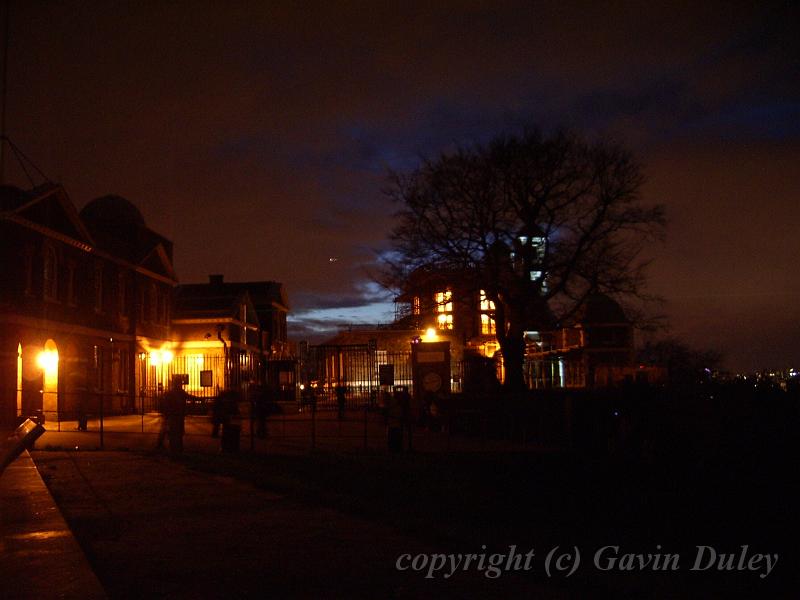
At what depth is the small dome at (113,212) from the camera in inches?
1676

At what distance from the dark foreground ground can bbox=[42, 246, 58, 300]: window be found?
15251 mm

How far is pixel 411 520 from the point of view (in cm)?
1003

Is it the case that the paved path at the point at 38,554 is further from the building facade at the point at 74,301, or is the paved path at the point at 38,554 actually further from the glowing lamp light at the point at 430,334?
the glowing lamp light at the point at 430,334

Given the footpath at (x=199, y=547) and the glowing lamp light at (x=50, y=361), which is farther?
the glowing lamp light at (x=50, y=361)

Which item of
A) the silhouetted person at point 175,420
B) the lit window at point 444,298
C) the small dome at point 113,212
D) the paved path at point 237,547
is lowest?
Result: the paved path at point 237,547

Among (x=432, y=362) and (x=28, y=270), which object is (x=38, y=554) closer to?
(x=432, y=362)

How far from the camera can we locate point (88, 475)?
14695 mm

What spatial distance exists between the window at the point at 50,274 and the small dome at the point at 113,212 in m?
9.67

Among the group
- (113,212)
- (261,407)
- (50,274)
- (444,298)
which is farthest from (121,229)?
(261,407)

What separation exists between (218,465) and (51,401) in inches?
709

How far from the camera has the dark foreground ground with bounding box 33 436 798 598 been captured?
7262mm

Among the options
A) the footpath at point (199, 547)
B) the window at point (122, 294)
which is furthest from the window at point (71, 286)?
the footpath at point (199, 547)

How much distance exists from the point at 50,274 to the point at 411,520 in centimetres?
2611
